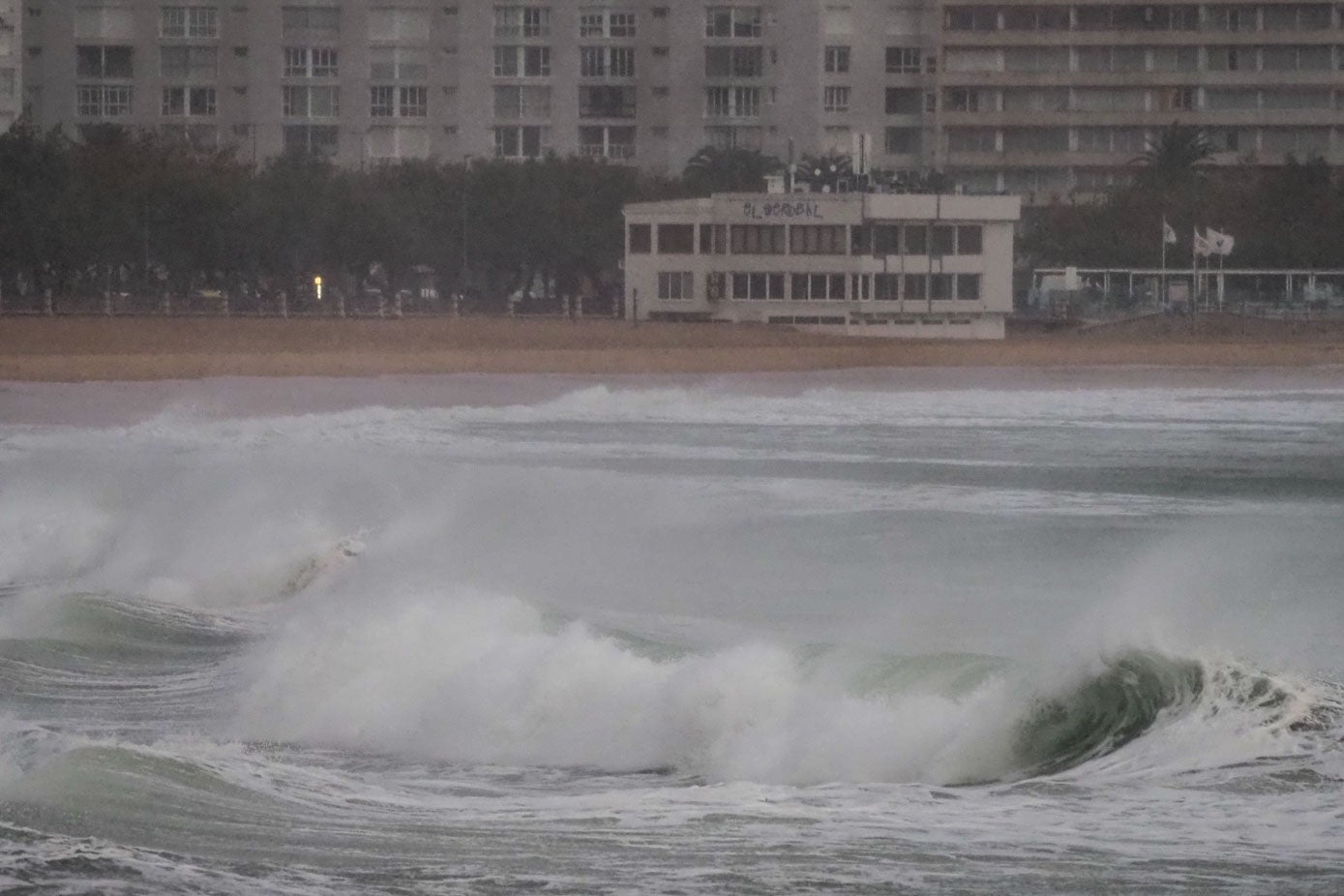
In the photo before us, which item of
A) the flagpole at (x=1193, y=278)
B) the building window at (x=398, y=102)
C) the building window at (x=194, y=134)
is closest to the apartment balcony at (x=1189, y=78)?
the flagpole at (x=1193, y=278)

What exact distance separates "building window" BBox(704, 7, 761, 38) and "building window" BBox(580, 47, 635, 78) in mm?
3367

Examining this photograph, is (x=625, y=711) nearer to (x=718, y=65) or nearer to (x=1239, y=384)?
(x=1239, y=384)

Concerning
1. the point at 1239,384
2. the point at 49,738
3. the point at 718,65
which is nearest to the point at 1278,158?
the point at 718,65

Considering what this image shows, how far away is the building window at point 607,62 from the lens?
311 feet

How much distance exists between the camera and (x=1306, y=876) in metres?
9.48

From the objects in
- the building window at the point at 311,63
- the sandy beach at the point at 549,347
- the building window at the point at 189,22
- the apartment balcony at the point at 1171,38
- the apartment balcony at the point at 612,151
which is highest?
the apartment balcony at the point at 1171,38

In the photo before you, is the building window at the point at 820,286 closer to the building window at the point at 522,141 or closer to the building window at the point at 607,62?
the building window at the point at 522,141

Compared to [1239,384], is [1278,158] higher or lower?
higher

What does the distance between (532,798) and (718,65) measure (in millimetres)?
85731

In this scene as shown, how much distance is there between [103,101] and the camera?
90.6m

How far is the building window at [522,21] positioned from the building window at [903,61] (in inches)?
580

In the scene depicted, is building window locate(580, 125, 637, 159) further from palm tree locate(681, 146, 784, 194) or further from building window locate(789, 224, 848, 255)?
building window locate(789, 224, 848, 255)

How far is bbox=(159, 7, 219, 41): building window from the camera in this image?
84062 mm

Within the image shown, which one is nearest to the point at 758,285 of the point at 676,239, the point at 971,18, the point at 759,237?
the point at 759,237
